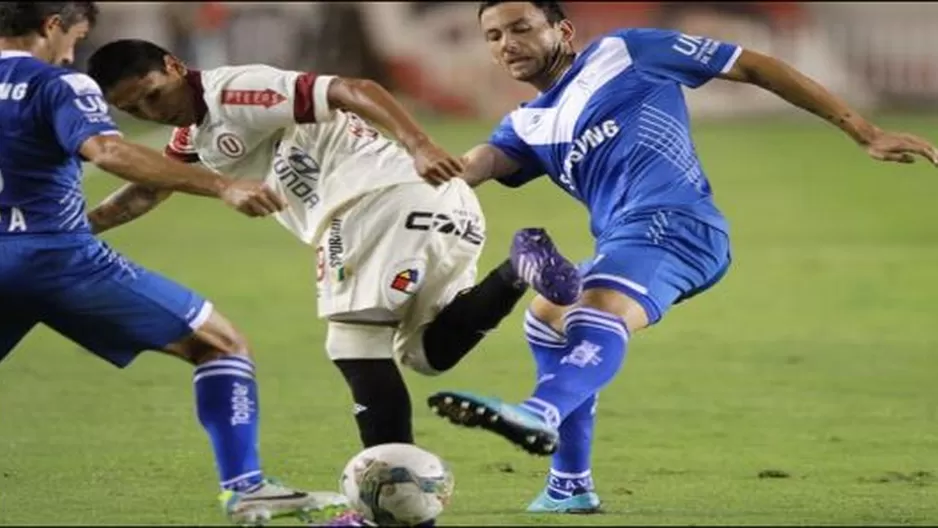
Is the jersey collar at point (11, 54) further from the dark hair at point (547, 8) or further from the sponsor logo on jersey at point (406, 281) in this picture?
the dark hair at point (547, 8)

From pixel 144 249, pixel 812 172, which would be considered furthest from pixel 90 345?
pixel 812 172

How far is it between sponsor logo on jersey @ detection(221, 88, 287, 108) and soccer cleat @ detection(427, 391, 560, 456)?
1.36m

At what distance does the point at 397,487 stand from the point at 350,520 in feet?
0.71

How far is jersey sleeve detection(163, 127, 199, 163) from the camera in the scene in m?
8.89

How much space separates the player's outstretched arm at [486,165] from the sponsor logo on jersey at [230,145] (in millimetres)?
942

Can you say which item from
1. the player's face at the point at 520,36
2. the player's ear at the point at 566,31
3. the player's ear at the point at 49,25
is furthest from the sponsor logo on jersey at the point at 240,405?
the player's ear at the point at 566,31

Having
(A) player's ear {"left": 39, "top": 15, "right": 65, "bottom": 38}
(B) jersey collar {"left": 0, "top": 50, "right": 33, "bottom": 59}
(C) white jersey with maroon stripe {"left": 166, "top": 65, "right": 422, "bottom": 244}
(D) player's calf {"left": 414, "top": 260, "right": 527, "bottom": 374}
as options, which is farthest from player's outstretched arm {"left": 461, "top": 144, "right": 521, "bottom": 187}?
(B) jersey collar {"left": 0, "top": 50, "right": 33, "bottom": 59}

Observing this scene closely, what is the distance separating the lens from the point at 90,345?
8.13m

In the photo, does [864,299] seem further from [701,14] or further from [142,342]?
[701,14]

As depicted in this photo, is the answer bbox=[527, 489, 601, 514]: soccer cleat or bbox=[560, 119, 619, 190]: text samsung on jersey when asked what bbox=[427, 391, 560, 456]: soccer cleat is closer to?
bbox=[527, 489, 601, 514]: soccer cleat

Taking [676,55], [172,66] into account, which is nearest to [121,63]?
[172,66]

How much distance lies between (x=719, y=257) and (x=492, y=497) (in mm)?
1309

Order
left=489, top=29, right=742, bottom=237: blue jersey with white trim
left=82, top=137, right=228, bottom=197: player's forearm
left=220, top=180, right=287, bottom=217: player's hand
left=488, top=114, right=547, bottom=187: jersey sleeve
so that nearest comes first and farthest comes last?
1. left=220, top=180, right=287, bottom=217: player's hand
2. left=82, top=137, right=228, bottom=197: player's forearm
3. left=489, top=29, right=742, bottom=237: blue jersey with white trim
4. left=488, top=114, right=547, bottom=187: jersey sleeve

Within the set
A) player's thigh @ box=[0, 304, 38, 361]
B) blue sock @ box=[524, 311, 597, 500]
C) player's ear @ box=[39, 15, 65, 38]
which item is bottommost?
blue sock @ box=[524, 311, 597, 500]
